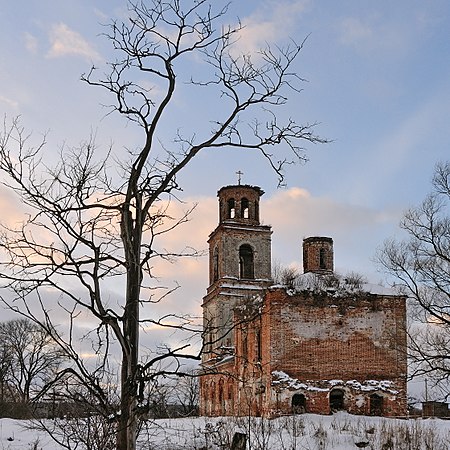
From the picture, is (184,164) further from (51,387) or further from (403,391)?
(403,391)

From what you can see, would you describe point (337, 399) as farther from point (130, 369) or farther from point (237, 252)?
point (130, 369)

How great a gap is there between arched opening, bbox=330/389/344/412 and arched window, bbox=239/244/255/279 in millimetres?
13509

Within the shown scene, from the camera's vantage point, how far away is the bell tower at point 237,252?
3588cm

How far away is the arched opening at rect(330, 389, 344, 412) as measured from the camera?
79.8 feet

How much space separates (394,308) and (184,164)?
20.0 meters

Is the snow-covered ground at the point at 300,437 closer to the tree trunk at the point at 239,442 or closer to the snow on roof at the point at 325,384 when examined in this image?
the tree trunk at the point at 239,442

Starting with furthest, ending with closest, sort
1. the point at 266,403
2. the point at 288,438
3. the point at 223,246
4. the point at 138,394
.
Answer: the point at 223,246 → the point at 266,403 → the point at 288,438 → the point at 138,394

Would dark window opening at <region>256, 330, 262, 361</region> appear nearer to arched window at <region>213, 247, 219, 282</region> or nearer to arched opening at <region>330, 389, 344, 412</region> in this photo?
arched opening at <region>330, 389, 344, 412</region>

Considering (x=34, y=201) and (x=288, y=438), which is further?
(x=288, y=438)

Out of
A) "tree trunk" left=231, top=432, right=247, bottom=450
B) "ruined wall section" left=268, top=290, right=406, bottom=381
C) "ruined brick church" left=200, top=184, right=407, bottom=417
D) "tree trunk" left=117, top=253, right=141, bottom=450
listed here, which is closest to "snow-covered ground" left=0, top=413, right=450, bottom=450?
"tree trunk" left=231, top=432, right=247, bottom=450

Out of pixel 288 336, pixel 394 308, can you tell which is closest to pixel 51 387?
pixel 288 336

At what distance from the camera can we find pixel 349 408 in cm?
2414

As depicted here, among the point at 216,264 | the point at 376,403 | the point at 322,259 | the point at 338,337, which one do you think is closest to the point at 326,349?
the point at 338,337

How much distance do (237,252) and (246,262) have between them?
1357mm
